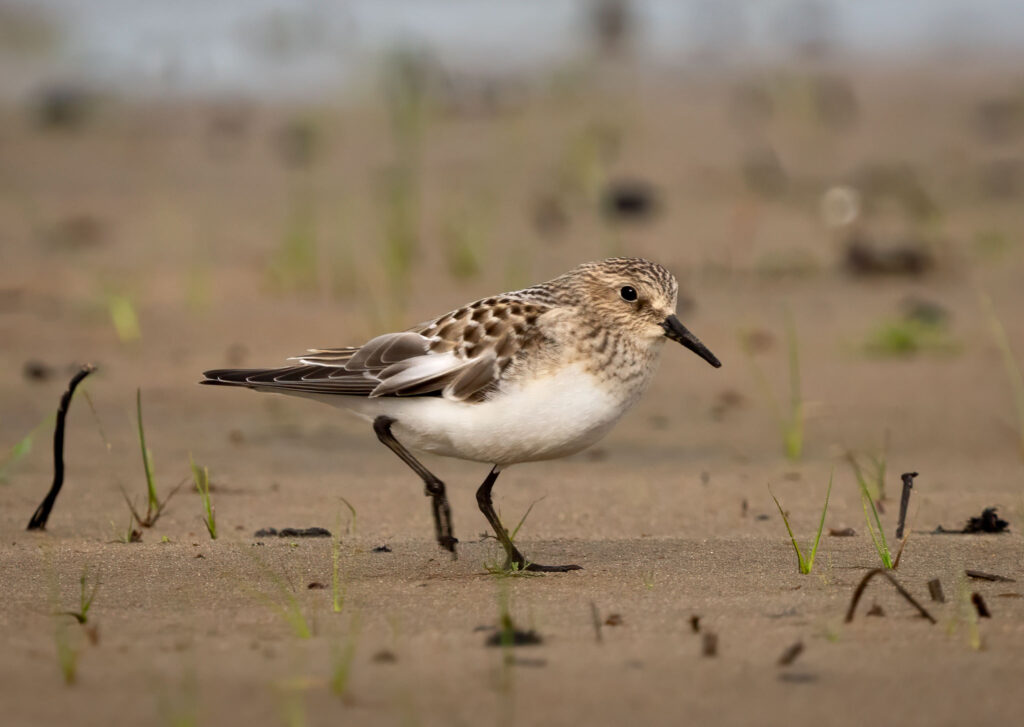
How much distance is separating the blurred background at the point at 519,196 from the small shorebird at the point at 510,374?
9.20 ft

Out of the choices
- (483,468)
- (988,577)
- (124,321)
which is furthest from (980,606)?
(124,321)

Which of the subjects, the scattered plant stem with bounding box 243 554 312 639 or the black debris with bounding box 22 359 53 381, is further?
the black debris with bounding box 22 359 53 381

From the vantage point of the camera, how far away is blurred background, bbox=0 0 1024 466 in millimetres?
9367

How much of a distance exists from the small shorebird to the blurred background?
280 centimetres

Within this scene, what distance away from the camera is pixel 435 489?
191 inches

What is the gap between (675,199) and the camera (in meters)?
13.9

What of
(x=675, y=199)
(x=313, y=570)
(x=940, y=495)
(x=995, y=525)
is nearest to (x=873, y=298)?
(x=675, y=199)

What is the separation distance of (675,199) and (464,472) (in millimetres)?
7324

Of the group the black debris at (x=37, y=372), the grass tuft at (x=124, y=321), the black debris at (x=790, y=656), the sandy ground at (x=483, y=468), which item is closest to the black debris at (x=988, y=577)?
the sandy ground at (x=483, y=468)

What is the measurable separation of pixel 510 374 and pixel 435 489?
513mm

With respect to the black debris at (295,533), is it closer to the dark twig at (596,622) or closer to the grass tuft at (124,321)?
the dark twig at (596,622)

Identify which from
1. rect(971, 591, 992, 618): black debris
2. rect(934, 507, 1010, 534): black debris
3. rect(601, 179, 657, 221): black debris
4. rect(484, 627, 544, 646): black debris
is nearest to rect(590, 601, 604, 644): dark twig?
rect(484, 627, 544, 646): black debris

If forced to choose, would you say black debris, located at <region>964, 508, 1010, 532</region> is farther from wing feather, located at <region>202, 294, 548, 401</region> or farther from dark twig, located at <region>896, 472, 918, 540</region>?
wing feather, located at <region>202, 294, 548, 401</region>

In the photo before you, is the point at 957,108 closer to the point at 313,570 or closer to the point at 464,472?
the point at 464,472
